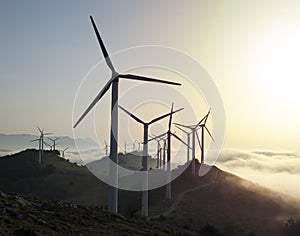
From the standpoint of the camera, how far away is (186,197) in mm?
112125

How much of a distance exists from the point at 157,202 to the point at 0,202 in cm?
7017

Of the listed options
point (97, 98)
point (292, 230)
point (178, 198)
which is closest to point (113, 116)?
point (97, 98)

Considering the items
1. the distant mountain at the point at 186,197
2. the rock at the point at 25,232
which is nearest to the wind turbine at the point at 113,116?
the distant mountain at the point at 186,197

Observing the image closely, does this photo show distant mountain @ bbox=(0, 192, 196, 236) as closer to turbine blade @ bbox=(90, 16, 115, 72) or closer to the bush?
turbine blade @ bbox=(90, 16, 115, 72)

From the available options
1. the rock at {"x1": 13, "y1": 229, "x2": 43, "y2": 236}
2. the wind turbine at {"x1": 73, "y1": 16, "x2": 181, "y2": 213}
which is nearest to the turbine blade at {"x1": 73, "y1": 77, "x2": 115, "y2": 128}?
the wind turbine at {"x1": 73, "y1": 16, "x2": 181, "y2": 213}

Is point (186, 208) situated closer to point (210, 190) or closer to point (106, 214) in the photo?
point (210, 190)

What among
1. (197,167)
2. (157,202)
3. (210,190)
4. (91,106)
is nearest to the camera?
(91,106)

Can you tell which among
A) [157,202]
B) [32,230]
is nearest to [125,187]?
[157,202]

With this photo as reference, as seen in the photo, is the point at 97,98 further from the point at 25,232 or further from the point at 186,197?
the point at 186,197

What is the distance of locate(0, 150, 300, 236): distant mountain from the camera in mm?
84000

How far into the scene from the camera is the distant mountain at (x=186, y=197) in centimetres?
8400

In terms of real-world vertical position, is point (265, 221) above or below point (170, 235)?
below

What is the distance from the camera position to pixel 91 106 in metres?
56.4

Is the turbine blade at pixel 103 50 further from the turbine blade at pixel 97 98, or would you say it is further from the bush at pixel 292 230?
the bush at pixel 292 230
